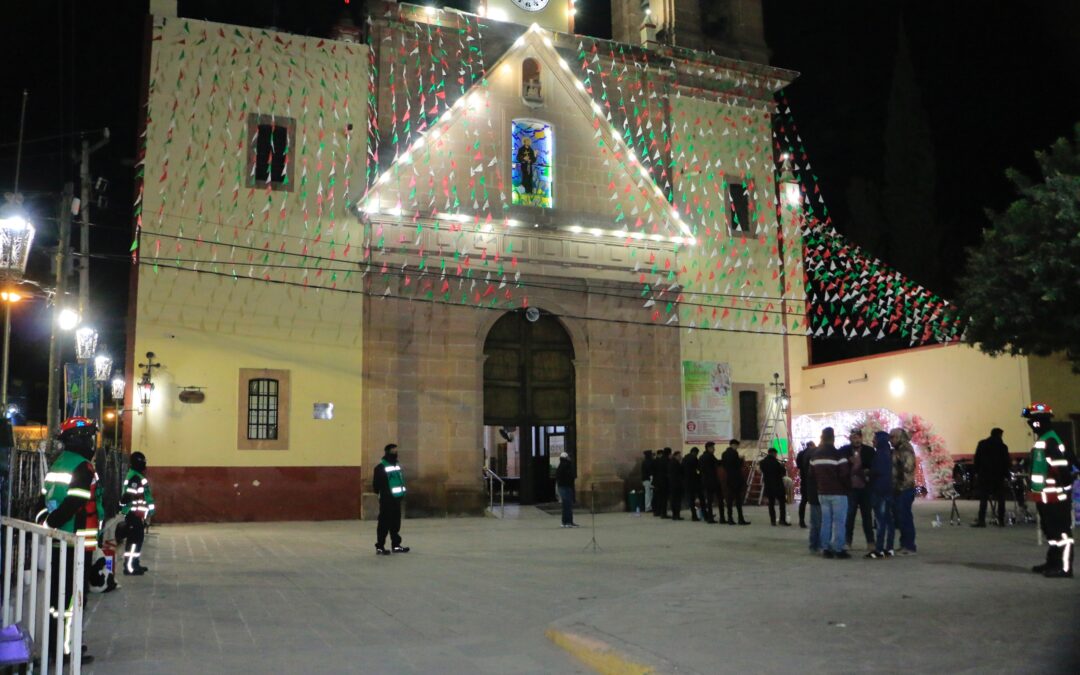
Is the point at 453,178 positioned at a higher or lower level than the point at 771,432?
higher

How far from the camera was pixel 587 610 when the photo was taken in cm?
911

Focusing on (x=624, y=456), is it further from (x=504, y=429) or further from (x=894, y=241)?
(x=894, y=241)

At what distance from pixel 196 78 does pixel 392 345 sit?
301 inches

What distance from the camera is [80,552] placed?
5543mm

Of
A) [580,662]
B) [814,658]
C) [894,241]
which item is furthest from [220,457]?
[894,241]

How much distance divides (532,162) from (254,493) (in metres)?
10.9

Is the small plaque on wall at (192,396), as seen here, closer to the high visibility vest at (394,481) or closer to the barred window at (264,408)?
the barred window at (264,408)

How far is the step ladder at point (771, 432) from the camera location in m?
26.4

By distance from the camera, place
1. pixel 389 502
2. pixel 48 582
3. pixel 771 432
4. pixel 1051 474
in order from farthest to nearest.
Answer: pixel 771 432 → pixel 389 502 → pixel 1051 474 → pixel 48 582

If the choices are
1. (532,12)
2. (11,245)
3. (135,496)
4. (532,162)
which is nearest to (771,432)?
(532,162)

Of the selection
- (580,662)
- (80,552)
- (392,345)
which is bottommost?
(580,662)

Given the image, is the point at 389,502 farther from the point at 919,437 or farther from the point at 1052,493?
the point at 919,437

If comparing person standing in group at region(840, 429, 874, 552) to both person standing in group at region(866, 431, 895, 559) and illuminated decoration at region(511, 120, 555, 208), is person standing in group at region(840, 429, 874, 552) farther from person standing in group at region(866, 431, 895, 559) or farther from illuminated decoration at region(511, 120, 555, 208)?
illuminated decoration at region(511, 120, 555, 208)

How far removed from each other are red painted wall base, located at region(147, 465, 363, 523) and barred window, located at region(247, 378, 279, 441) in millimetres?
816
